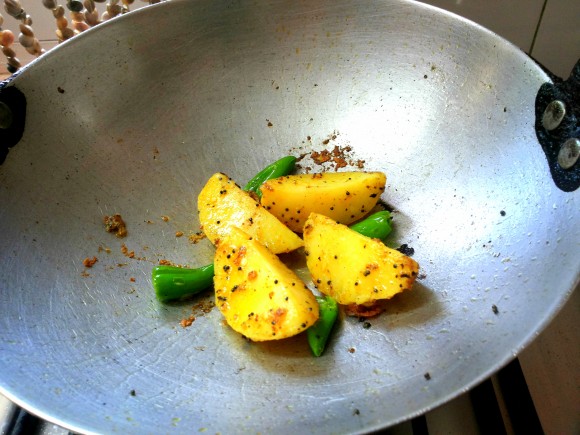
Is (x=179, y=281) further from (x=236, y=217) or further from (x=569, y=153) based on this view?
(x=569, y=153)

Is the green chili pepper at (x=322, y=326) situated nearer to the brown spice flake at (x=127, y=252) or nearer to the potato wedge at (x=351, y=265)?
the potato wedge at (x=351, y=265)

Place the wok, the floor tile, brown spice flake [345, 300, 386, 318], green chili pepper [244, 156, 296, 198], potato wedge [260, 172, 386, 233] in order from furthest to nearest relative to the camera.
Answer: the floor tile < green chili pepper [244, 156, 296, 198] < potato wedge [260, 172, 386, 233] < brown spice flake [345, 300, 386, 318] < the wok

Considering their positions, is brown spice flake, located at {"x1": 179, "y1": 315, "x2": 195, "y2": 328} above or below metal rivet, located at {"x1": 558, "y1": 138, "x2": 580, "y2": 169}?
below

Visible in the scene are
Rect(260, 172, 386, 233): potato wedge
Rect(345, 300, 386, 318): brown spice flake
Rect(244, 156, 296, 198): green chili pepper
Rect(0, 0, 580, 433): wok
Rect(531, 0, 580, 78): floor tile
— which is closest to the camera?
Rect(0, 0, 580, 433): wok

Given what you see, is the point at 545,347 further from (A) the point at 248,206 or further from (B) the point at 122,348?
(B) the point at 122,348

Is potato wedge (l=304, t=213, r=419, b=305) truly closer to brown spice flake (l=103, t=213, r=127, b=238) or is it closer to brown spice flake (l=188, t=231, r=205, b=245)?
brown spice flake (l=188, t=231, r=205, b=245)

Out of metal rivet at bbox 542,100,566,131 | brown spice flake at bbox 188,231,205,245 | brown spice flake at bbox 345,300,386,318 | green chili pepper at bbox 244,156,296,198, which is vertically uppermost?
metal rivet at bbox 542,100,566,131

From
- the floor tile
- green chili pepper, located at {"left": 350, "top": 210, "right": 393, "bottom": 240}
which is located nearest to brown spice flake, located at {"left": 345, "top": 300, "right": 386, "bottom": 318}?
green chili pepper, located at {"left": 350, "top": 210, "right": 393, "bottom": 240}
